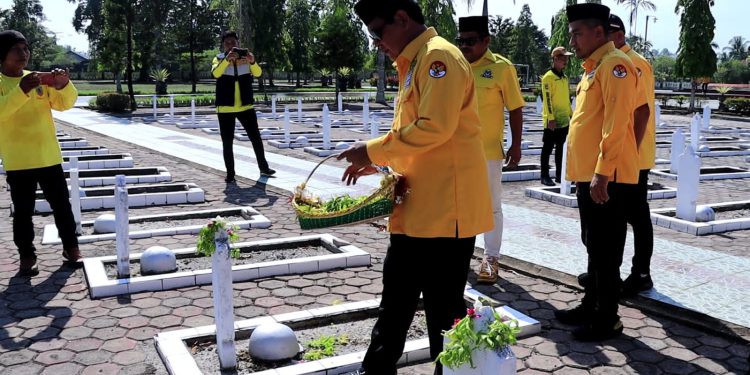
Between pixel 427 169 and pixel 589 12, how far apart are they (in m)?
1.73

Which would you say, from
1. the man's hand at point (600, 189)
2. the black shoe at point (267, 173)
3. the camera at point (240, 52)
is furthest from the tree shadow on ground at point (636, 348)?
the black shoe at point (267, 173)

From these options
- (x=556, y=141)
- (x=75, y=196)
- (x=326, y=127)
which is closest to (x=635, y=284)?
(x=556, y=141)

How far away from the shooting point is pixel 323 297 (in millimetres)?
5055

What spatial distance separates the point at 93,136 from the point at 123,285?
46.3ft

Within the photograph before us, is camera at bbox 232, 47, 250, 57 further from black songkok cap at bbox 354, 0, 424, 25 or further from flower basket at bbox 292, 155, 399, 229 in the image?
black songkok cap at bbox 354, 0, 424, 25

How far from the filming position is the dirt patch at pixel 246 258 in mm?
5668

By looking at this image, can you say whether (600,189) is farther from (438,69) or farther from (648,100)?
(438,69)

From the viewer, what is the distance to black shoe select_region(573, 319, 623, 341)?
4133 millimetres

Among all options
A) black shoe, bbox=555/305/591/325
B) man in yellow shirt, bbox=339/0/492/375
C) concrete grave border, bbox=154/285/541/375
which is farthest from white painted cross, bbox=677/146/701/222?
man in yellow shirt, bbox=339/0/492/375

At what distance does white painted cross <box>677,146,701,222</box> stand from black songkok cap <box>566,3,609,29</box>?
403 centimetres

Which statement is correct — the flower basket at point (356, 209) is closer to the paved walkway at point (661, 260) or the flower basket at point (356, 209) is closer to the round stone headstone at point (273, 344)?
the paved walkway at point (661, 260)

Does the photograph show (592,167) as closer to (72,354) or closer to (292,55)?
(72,354)

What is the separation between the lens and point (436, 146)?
2812 mm

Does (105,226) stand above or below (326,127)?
below
